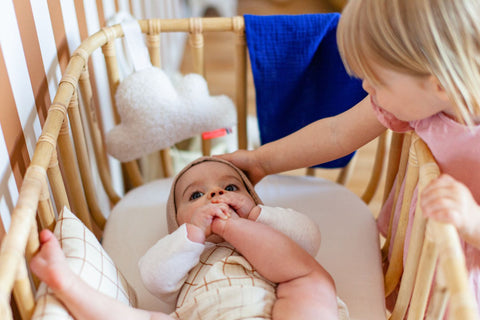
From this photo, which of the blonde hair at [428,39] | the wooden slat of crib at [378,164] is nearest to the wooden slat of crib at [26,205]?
the blonde hair at [428,39]

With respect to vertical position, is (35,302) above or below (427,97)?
below

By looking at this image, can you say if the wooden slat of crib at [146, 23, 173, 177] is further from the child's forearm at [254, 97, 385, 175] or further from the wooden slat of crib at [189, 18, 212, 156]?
the child's forearm at [254, 97, 385, 175]

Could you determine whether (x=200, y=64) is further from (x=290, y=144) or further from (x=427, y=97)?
(x=427, y=97)

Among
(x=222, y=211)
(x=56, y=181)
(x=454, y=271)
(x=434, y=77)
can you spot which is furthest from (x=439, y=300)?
(x=56, y=181)

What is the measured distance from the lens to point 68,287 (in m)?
0.70

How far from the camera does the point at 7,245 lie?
23.8 inches

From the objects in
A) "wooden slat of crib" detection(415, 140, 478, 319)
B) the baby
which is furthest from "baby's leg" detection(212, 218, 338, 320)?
"wooden slat of crib" detection(415, 140, 478, 319)

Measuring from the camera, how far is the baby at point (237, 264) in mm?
834

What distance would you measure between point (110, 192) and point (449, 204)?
0.85 metres

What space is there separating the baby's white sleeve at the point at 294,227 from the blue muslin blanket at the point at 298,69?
37 cm

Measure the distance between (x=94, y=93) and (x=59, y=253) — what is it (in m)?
0.68

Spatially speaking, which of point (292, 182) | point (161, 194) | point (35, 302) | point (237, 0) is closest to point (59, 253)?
point (35, 302)

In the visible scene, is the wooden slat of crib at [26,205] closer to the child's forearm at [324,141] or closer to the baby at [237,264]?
the baby at [237,264]

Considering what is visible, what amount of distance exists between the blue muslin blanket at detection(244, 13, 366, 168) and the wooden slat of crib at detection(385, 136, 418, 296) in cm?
34
